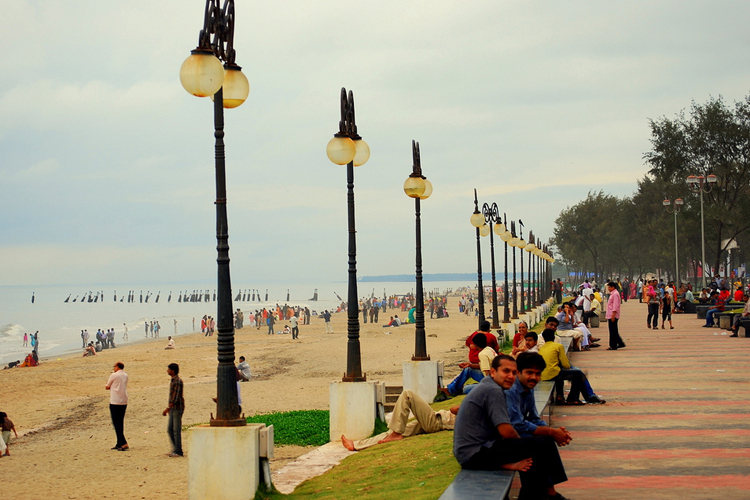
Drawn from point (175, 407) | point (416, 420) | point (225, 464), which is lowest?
point (175, 407)

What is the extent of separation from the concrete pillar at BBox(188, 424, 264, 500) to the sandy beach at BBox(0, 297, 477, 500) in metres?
3.70

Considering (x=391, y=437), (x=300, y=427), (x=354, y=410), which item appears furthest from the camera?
(x=300, y=427)

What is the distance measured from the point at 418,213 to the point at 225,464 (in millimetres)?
8426

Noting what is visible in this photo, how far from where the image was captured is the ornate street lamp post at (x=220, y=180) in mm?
7656

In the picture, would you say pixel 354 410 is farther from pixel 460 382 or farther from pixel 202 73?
pixel 202 73

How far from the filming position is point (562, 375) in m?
11.2

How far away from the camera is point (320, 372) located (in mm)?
28422

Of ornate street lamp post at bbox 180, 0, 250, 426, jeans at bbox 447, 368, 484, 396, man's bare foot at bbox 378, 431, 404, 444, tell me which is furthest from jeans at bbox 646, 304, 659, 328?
ornate street lamp post at bbox 180, 0, 250, 426

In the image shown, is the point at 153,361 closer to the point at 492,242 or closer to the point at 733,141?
the point at 492,242

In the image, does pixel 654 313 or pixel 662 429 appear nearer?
pixel 662 429

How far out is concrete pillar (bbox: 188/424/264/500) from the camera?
7562mm

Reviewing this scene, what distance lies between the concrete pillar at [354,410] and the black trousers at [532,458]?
5.60 metres

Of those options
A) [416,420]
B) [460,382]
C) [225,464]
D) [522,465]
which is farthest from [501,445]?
[460,382]

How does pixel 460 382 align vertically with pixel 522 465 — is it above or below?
below
